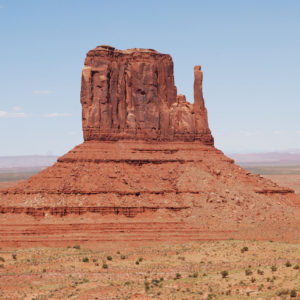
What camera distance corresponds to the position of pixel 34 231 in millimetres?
86625

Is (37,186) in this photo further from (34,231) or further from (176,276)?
(176,276)

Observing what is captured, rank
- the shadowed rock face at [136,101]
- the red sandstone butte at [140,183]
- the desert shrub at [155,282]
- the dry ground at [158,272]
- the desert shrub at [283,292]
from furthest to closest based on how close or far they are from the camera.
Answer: the shadowed rock face at [136,101] < the red sandstone butte at [140,183] < the desert shrub at [155,282] < the dry ground at [158,272] < the desert shrub at [283,292]

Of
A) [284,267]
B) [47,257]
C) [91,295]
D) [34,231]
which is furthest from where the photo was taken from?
[34,231]

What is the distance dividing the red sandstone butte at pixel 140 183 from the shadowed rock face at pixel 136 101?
116 millimetres

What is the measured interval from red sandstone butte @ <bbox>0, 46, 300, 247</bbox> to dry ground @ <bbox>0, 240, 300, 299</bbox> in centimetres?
449

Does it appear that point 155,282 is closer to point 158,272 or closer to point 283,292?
point 158,272

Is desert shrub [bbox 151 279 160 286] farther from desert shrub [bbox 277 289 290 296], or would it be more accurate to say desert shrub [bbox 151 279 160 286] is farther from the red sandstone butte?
the red sandstone butte

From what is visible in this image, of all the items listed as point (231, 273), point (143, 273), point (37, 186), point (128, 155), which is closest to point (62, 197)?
point (37, 186)

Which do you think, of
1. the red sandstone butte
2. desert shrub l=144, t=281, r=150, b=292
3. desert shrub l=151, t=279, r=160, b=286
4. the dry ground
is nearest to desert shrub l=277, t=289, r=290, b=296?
the dry ground

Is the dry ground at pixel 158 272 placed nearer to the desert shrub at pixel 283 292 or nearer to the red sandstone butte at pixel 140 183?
the desert shrub at pixel 283 292

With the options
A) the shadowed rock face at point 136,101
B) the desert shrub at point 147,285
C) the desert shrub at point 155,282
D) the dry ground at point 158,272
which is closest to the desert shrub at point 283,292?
the dry ground at point 158,272

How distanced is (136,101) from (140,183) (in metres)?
11.7

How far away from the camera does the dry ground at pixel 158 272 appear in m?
56.7

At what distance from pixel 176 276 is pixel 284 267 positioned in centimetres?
811
